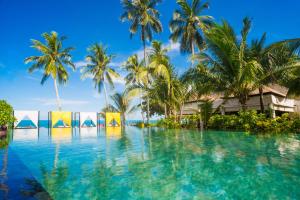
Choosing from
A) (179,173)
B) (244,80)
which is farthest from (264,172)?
(244,80)

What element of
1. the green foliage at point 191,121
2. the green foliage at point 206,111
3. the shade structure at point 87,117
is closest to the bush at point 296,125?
the green foliage at point 206,111

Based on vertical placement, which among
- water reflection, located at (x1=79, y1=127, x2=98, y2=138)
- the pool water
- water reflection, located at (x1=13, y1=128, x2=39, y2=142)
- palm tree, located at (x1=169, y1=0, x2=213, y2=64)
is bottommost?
the pool water

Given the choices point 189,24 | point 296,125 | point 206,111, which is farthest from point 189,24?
point 296,125

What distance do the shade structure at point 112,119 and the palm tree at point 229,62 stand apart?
1585 cm

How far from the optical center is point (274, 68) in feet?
47.4

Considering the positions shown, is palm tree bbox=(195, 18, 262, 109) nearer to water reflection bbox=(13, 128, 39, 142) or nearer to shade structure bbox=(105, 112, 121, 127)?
water reflection bbox=(13, 128, 39, 142)

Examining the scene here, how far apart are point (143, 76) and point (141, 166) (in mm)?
18570

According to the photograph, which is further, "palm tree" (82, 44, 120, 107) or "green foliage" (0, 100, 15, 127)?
"palm tree" (82, 44, 120, 107)

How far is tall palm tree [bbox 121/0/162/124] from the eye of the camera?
25.6 m

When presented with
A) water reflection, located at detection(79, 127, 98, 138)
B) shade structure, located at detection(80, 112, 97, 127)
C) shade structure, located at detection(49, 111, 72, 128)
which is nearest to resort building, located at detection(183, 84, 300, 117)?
water reflection, located at detection(79, 127, 98, 138)

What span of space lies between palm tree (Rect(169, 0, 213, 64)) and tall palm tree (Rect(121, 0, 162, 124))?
261 cm

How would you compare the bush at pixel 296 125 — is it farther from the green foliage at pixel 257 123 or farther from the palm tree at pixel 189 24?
the palm tree at pixel 189 24

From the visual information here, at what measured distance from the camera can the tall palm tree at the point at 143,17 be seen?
25553 mm

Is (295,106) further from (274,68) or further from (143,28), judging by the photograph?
(143,28)
